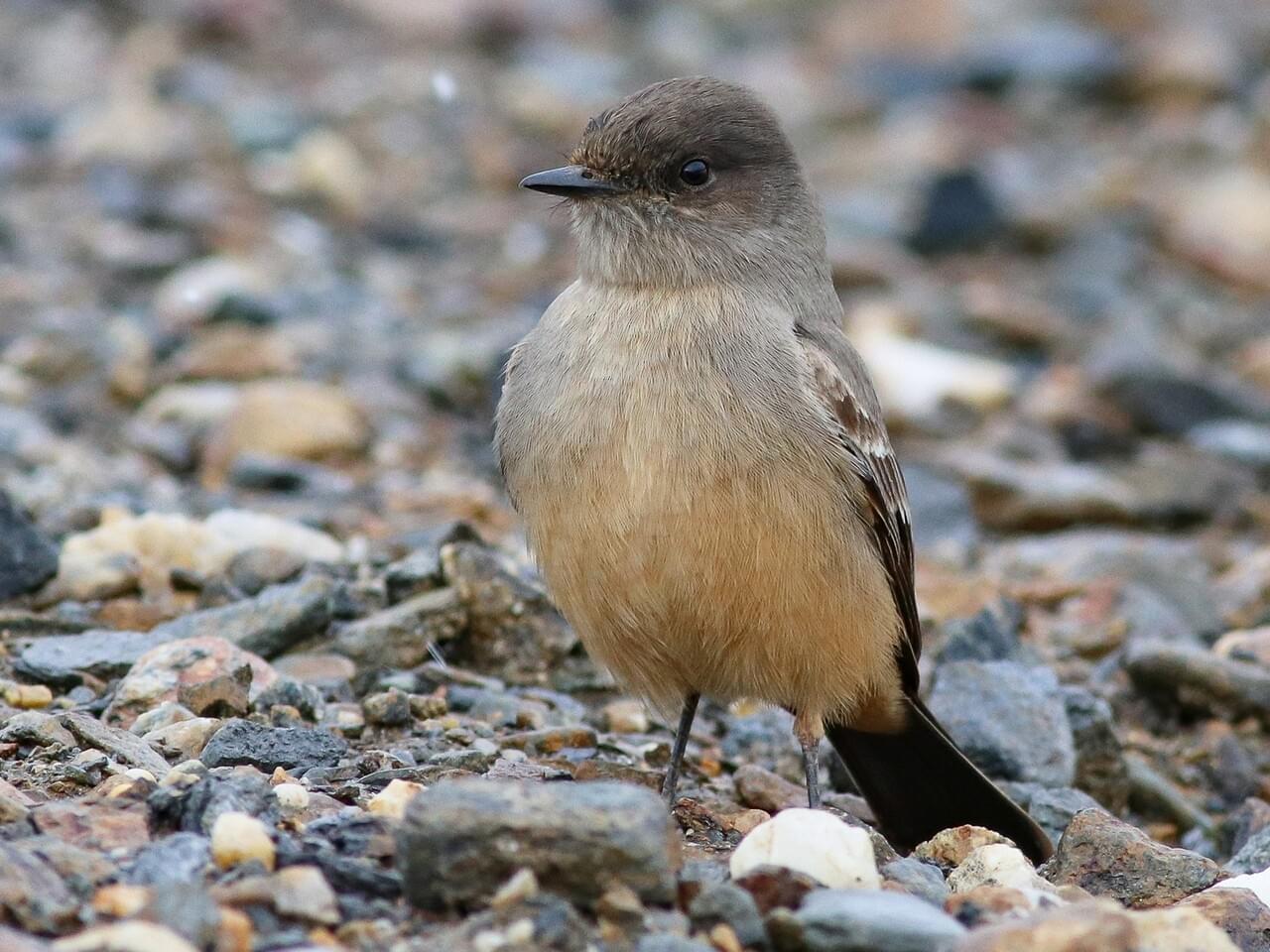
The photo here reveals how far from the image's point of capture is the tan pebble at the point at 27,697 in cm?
614

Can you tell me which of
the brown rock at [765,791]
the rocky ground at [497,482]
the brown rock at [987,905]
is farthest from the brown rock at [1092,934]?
the brown rock at [765,791]

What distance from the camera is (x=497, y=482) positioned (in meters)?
9.83

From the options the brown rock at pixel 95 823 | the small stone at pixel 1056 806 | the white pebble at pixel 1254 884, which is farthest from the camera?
the small stone at pixel 1056 806

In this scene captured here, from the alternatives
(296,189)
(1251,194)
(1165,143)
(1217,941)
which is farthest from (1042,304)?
(1217,941)

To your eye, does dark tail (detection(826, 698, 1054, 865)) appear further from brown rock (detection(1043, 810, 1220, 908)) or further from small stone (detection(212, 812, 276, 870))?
small stone (detection(212, 812, 276, 870))

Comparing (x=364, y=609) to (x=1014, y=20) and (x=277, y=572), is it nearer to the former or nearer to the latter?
(x=277, y=572)

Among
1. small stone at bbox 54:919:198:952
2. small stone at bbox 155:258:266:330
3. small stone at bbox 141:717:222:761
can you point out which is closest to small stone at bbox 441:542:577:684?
small stone at bbox 141:717:222:761

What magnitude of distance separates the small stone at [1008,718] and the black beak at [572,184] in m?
2.33

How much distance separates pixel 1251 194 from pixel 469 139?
650 cm

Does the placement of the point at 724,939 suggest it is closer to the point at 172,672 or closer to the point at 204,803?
the point at 204,803

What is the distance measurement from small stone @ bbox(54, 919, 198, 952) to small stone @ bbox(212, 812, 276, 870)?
1.70 feet

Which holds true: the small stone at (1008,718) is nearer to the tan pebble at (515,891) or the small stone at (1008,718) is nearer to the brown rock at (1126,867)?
the brown rock at (1126,867)

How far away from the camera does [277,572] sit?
24.6 feet

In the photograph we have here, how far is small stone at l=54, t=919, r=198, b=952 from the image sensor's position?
3.83 meters
